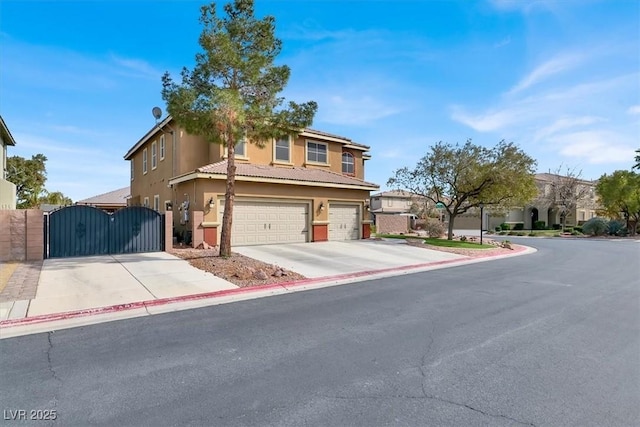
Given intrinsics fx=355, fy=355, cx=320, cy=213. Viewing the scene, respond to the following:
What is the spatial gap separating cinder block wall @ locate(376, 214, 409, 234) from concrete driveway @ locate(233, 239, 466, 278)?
1744cm

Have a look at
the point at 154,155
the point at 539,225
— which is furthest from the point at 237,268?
the point at 539,225

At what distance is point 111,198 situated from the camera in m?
37.2

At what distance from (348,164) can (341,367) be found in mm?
22104

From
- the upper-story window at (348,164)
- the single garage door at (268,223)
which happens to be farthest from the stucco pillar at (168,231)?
the upper-story window at (348,164)

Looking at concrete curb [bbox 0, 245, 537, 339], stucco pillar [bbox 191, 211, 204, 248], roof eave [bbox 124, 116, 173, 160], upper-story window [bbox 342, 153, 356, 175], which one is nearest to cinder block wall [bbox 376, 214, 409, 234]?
upper-story window [bbox 342, 153, 356, 175]

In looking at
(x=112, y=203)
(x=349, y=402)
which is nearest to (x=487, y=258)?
(x=349, y=402)

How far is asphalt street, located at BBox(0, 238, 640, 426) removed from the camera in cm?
346

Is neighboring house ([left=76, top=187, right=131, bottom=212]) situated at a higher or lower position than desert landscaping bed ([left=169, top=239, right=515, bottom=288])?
higher

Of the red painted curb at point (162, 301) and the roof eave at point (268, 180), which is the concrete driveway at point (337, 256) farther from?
the roof eave at point (268, 180)

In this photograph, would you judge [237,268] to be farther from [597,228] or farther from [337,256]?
[597,228]

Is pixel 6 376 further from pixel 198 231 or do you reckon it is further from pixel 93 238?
pixel 198 231

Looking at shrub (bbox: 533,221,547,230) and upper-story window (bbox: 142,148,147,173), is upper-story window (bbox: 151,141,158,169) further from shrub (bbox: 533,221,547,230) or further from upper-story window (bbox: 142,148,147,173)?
shrub (bbox: 533,221,547,230)

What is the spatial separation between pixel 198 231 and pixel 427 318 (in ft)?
39.5

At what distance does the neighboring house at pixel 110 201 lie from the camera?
113 feet
